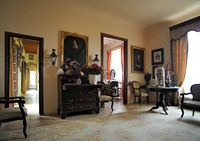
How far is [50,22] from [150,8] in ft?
10.5

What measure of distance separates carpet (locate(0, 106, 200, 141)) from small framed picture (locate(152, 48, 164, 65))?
9.05ft

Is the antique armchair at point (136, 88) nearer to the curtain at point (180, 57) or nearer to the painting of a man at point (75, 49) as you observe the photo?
the curtain at point (180, 57)

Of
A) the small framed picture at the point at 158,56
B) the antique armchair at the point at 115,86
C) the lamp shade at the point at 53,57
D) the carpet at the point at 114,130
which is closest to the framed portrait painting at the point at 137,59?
the small framed picture at the point at 158,56

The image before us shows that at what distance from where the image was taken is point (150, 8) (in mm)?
4758

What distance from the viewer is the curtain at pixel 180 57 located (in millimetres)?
5004

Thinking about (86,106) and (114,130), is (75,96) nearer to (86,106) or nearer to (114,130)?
(86,106)

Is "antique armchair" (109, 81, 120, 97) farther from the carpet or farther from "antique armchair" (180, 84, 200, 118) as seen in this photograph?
"antique armchair" (180, 84, 200, 118)

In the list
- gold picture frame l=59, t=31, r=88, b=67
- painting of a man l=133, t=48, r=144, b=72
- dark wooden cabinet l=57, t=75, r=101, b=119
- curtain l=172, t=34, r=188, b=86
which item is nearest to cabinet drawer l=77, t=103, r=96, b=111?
dark wooden cabinet l=57, t=75, r=101, b=119

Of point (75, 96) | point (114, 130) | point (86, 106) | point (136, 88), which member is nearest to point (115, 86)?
point (136, 88)

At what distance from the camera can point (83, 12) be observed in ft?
15.7

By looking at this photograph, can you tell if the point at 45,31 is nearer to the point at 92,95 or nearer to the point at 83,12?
the point at 83,12

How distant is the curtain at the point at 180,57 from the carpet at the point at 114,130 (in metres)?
1.89

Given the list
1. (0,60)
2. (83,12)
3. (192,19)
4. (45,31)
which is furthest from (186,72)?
(0,60)

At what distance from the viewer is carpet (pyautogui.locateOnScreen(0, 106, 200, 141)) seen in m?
2.45
